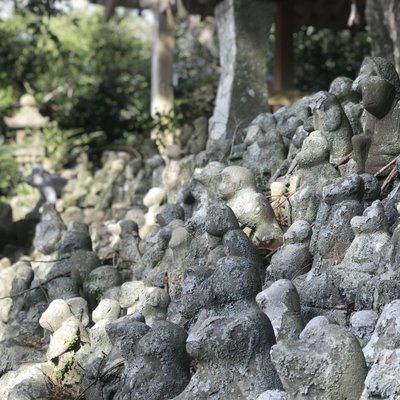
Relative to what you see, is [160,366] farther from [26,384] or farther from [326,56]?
[326,56]

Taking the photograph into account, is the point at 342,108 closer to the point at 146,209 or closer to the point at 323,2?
the point at 146,209

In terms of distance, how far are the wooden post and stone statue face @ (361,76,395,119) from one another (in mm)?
5112

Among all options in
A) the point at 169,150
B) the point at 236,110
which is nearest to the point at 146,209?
the point at 169,150

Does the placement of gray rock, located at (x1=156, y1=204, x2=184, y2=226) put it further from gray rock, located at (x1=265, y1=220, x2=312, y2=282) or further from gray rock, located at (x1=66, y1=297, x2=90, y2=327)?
gray rock, located at (x1=265, y1=220, x2=312, y2=282)

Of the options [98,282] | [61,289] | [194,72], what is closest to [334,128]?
[98,282]

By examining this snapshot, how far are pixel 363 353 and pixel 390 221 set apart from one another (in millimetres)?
1002

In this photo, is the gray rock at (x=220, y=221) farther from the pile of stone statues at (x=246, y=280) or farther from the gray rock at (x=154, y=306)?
the gray rock at (x=154, y=306)

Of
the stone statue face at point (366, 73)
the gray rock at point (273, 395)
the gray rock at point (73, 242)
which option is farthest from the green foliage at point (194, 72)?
the gray rock at point (273, 395)

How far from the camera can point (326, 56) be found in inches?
435

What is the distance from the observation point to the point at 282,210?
13.6ft

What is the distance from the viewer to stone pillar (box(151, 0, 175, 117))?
9.30 m


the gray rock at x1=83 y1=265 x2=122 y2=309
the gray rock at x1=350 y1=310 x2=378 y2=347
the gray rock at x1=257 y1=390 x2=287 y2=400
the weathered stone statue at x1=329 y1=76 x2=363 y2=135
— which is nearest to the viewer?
the gray rock at x1=257 y1=390 x2=287 y2=400

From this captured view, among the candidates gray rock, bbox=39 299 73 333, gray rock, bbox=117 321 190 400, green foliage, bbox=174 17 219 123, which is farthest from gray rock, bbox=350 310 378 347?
green foliage, bbox=174 17 219 123

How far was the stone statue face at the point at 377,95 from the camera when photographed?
3775 millimetres
